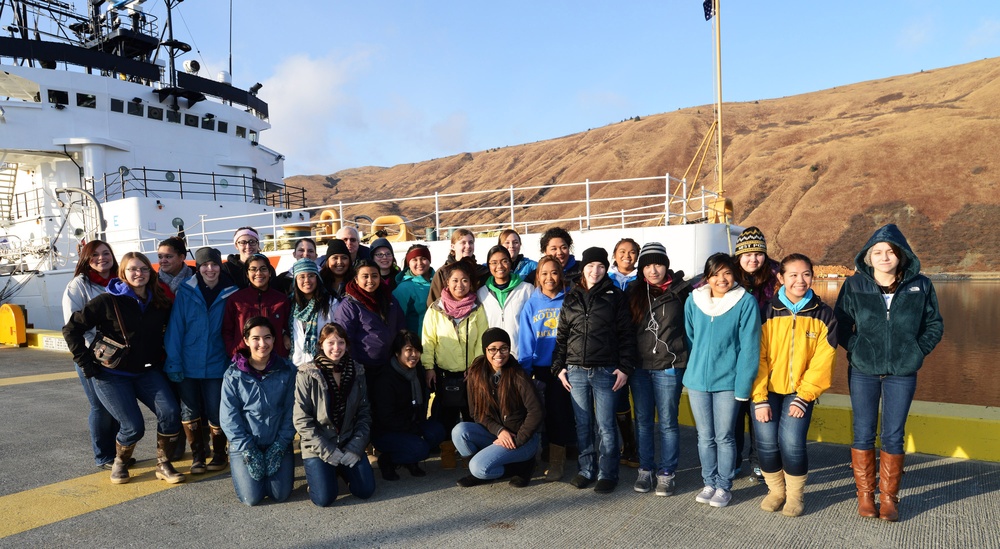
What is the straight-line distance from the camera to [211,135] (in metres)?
16.4

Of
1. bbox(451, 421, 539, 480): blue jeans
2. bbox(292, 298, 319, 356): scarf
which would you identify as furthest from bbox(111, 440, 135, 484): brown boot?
bbox(451, 421, 539, 480): blue jeans

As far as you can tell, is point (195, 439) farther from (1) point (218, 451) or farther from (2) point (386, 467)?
(2) point (386, 467)

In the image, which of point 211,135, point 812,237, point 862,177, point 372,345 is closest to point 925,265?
point 812,237

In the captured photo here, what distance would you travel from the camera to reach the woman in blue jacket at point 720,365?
11.1ft

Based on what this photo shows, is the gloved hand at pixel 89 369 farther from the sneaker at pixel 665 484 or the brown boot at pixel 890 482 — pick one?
the brown boot at pixel 890 482

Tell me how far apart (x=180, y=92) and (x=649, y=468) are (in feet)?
52.9

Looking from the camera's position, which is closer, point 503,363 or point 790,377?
point 790,377

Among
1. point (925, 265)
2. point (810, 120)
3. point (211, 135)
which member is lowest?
point (925, 265)

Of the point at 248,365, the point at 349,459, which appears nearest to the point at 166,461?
the point at 248,365

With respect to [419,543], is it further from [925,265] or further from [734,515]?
[925,265]

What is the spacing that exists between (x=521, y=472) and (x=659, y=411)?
3.28ft

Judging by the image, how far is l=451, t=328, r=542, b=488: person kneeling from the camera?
3842mm

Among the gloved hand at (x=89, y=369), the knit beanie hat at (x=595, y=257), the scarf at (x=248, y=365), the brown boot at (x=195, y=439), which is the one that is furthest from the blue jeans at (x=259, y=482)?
the knit beanie hat at (x=595, y=257)

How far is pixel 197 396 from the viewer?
4266mm
